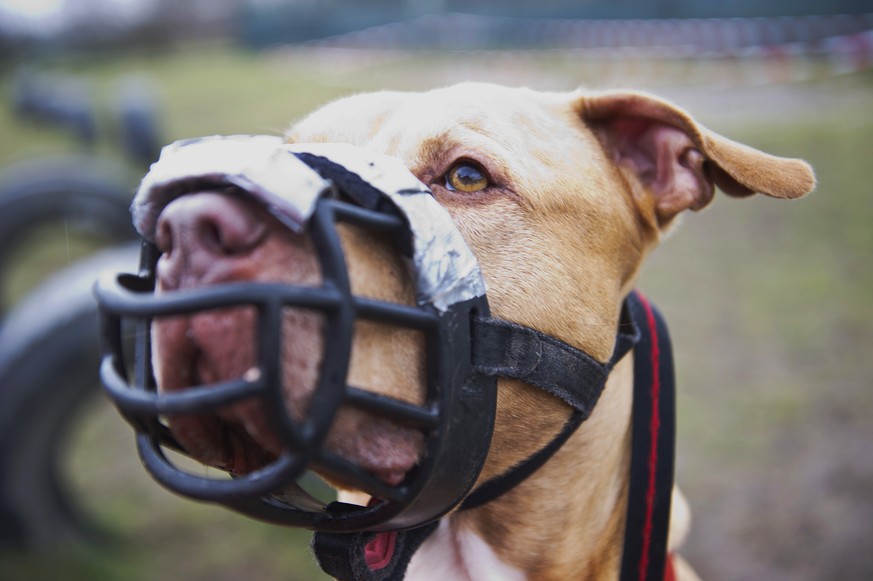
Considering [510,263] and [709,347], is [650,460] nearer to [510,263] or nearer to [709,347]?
[510,263]

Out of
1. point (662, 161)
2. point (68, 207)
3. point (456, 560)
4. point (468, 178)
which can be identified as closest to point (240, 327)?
point (468, 178)

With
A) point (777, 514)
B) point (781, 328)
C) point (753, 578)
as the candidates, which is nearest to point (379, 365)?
point (753, 578)

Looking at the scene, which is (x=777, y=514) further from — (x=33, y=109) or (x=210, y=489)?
(x=33, y=109)

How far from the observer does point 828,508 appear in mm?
3730

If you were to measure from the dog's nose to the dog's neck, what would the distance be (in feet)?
3.26

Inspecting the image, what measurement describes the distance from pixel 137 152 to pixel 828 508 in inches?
393

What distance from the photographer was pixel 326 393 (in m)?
1.24

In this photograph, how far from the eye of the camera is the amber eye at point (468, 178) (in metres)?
1.80

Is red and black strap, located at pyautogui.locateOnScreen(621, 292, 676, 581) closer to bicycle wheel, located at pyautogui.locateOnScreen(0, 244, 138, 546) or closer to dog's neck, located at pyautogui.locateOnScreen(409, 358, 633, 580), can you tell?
dog's neck, located at pyautogui.locateOnScreen(409, 358, 633, 580)

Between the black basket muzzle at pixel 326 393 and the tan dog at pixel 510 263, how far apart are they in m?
0.05

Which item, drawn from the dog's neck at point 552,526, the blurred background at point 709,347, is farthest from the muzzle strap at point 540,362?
the blurred background at point 709,347

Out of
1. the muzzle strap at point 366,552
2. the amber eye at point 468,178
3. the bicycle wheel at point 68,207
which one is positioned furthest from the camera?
the bicycle wheel at point 68,207

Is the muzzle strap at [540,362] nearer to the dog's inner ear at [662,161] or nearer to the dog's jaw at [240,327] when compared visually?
the dog's jaw at [240,327]

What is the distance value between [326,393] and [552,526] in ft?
3.02
